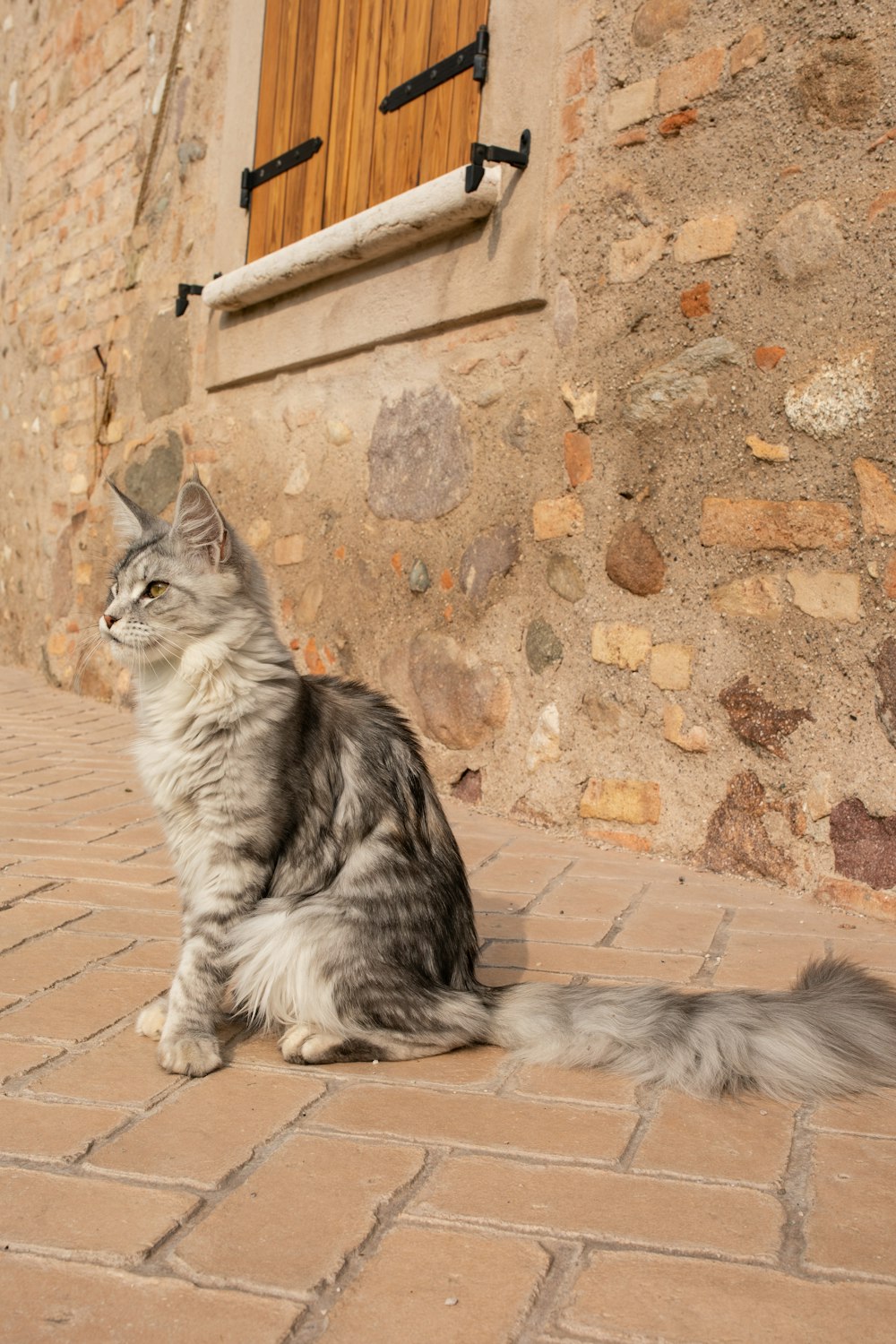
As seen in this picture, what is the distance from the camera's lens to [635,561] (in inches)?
179

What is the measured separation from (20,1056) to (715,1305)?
63.9 inches

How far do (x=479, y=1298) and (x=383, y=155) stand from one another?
17.0ft

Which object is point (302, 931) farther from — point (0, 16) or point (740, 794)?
point (0, 16)

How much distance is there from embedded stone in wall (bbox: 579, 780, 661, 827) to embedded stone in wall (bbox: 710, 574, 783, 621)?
0.74 metres

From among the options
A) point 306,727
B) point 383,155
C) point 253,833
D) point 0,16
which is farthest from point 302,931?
point 0,16

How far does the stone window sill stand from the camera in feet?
16.5

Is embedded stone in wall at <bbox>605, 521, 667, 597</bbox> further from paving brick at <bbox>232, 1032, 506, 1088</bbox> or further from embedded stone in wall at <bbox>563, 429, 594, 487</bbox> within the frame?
paving brick at <bbox>232, 1032, 506, 1088</bbox>

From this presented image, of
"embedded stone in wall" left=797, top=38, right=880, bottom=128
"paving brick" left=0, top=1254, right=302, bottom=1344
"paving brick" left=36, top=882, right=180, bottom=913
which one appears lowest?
"paving brick" left=36, top=882, right=180, bottom=913

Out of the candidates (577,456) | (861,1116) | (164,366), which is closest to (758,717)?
(577,456)

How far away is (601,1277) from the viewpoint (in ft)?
6.11

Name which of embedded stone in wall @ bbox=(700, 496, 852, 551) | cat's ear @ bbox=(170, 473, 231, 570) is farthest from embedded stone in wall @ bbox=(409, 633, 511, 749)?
cat's ear @ bbox=(170, 473, 231, 570)

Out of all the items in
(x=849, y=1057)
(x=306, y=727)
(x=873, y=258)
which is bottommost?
(x=849, y=1057)

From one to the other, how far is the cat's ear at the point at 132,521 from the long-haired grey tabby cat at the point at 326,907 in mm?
195

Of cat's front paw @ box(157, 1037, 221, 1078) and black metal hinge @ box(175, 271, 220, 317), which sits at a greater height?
black metal hinge @ box(175, 271, 220, 317)
